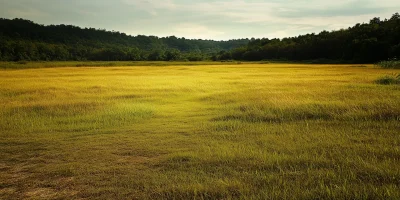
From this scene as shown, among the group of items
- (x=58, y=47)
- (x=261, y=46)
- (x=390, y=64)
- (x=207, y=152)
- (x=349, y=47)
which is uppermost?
(x=261, y=46)

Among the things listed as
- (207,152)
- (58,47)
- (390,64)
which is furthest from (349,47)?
(58,47)

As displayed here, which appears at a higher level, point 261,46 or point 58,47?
point 261,46

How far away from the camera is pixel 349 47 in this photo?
67.4m

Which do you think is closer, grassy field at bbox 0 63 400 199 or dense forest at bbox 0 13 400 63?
grassy field at bbox 0 63 400 199

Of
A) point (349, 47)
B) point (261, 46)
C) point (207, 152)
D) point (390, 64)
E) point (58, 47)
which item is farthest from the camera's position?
point (261, 46)

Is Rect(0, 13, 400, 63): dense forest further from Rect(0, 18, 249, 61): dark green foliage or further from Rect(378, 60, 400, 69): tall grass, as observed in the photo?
Rect(378, 60, 400, 69): tall grass

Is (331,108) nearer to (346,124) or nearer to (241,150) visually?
(346,124)

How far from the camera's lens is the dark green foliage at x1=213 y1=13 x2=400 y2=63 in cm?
5953

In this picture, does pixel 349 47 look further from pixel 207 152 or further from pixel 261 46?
pixel 207 152

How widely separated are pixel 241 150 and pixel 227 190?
94.1 inches

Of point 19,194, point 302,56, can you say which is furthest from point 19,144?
point 302,56

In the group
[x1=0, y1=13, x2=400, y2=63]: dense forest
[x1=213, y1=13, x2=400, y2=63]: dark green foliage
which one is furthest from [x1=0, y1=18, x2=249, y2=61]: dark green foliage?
[x1=213, y1=13, x2=400, y2=63]: dark green foliage

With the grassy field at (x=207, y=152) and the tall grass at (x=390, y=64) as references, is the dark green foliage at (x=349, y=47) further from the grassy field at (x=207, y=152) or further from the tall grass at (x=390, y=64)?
the grassy field at (x=207, y=152)

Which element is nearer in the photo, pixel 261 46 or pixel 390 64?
pixel 390 64
